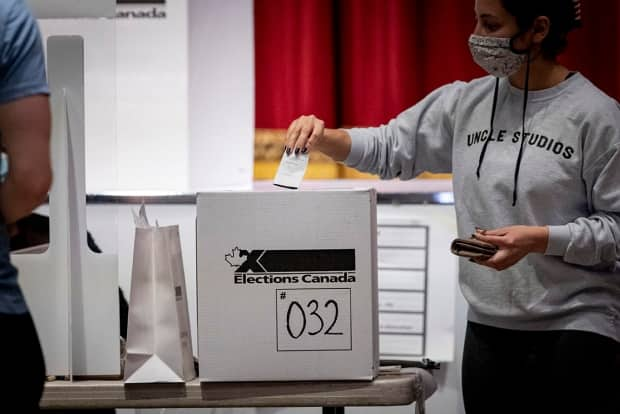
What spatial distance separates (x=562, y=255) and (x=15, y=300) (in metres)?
0.94

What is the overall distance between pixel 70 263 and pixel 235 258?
0.29m

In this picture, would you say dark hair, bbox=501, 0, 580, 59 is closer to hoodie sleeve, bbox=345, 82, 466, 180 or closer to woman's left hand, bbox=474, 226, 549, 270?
hoodie sleeve, bbox=345, 82, 466, 180

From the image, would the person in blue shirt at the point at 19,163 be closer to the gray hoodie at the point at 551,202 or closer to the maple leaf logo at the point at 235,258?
the maple leaf logo at the point at 235,258

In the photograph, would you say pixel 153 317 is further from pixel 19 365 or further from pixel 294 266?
pixel 19 365

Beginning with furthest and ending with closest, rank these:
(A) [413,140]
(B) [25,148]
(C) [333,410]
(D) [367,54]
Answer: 1. (D) [367,54]
2. (A) [413,140]
3. (C) [333,410]
4. (B) [25,148]

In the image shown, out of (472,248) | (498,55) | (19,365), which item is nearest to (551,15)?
→ (498,55)

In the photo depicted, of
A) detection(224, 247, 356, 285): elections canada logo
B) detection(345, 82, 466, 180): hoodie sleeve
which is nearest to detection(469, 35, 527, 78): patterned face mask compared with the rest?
detection(345, 82, 466, 180): hoodie sleeve

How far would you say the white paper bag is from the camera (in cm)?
158

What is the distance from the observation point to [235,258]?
1592 mm

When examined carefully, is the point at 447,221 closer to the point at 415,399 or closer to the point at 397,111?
the point at 397,111

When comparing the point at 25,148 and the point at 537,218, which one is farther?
the point at 537,218

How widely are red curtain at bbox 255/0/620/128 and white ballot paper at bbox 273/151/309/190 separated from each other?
1.25 metres

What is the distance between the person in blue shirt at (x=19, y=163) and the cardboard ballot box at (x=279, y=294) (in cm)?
43

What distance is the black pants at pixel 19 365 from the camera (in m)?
1.16
